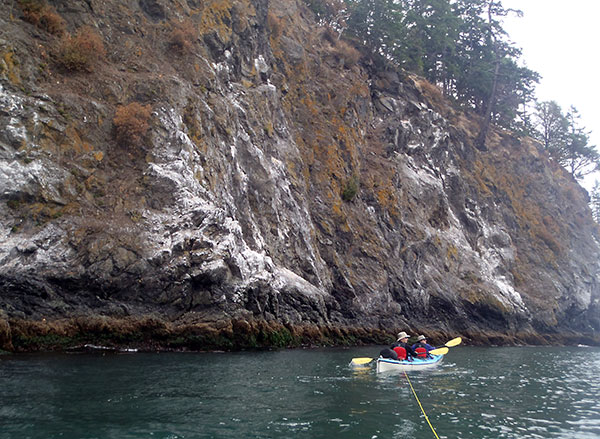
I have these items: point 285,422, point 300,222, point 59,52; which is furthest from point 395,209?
point 285,422

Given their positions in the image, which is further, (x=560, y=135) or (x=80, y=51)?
(x=560, y=135)

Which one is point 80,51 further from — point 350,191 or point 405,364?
point 405,364

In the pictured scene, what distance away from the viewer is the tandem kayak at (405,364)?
15883 mm

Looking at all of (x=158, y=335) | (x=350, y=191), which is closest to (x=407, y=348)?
(x=158, y=335)

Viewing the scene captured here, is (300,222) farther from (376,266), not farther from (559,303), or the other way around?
(559,303)

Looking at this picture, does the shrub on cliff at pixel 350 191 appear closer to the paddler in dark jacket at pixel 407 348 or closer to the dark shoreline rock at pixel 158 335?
the dark shoreline rock at pixel 158 335

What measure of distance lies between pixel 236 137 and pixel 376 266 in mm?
11323

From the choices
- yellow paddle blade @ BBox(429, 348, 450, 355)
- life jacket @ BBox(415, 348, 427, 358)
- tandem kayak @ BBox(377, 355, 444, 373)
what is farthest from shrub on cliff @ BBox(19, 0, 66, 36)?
yellow paddle blade @ BBox(429, 348, 450, 355)

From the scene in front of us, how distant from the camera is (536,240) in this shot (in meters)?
43.4

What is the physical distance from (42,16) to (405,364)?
20.8m

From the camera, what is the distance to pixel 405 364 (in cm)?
1652

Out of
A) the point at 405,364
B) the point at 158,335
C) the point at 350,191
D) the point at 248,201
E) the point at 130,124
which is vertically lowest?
the point at 405,364

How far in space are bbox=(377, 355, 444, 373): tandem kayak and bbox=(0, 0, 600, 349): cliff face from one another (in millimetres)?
5669

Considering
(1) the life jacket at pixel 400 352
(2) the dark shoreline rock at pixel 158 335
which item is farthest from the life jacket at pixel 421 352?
(2) the dark shoreline rock at pixel 158 335
